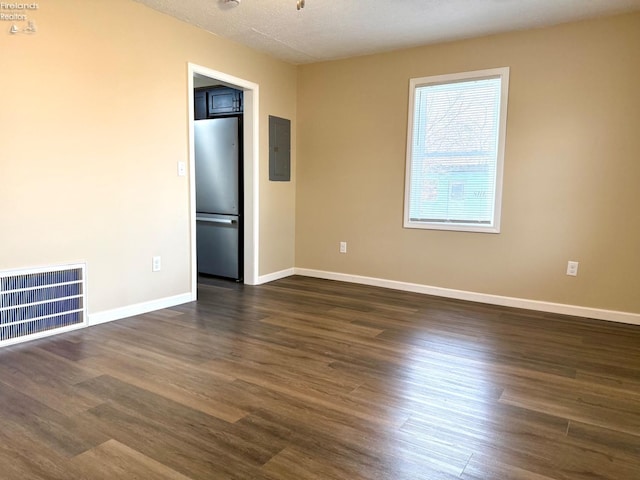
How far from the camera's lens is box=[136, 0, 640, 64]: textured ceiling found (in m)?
3.18

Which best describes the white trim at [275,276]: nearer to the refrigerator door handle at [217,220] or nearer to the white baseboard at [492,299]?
the white baseboard at [492,299]

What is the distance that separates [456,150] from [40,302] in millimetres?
3601

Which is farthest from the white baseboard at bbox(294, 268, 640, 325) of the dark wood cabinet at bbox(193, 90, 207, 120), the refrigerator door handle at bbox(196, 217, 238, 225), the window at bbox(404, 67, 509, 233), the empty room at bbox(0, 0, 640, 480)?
the dark wood cabinet at bbox(193, 90, 207, 120)

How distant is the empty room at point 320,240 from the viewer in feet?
5.97

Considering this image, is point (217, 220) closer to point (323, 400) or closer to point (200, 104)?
point (200, 104)

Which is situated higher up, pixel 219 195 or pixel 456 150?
pixel 456 150

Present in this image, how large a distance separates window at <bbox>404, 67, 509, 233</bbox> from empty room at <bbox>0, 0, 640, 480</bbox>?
0.02m

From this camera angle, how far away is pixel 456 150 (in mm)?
4078

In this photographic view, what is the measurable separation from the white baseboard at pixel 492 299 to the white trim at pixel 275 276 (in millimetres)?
174

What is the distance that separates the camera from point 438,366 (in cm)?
A: 253

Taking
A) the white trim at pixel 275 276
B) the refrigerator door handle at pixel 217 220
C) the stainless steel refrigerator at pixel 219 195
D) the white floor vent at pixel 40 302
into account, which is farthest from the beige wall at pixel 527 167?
the white floor vent at pixel 40 302

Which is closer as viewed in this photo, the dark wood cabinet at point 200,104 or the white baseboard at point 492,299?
the white baseboard at point 492,299

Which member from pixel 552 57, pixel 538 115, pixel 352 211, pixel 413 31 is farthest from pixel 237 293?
pixel 552 57

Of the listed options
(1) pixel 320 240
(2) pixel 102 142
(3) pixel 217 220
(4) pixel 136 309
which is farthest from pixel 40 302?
(1) pixel 320 240
